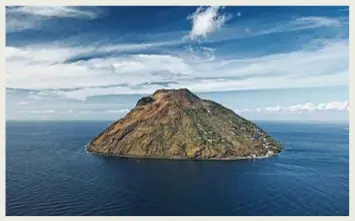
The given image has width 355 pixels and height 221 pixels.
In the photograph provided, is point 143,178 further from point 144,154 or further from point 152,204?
point 144,154

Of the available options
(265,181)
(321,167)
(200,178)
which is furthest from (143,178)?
(321,167)

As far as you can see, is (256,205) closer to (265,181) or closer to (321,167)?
(265,181)

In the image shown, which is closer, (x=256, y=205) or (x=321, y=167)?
(x=256, y=205)
